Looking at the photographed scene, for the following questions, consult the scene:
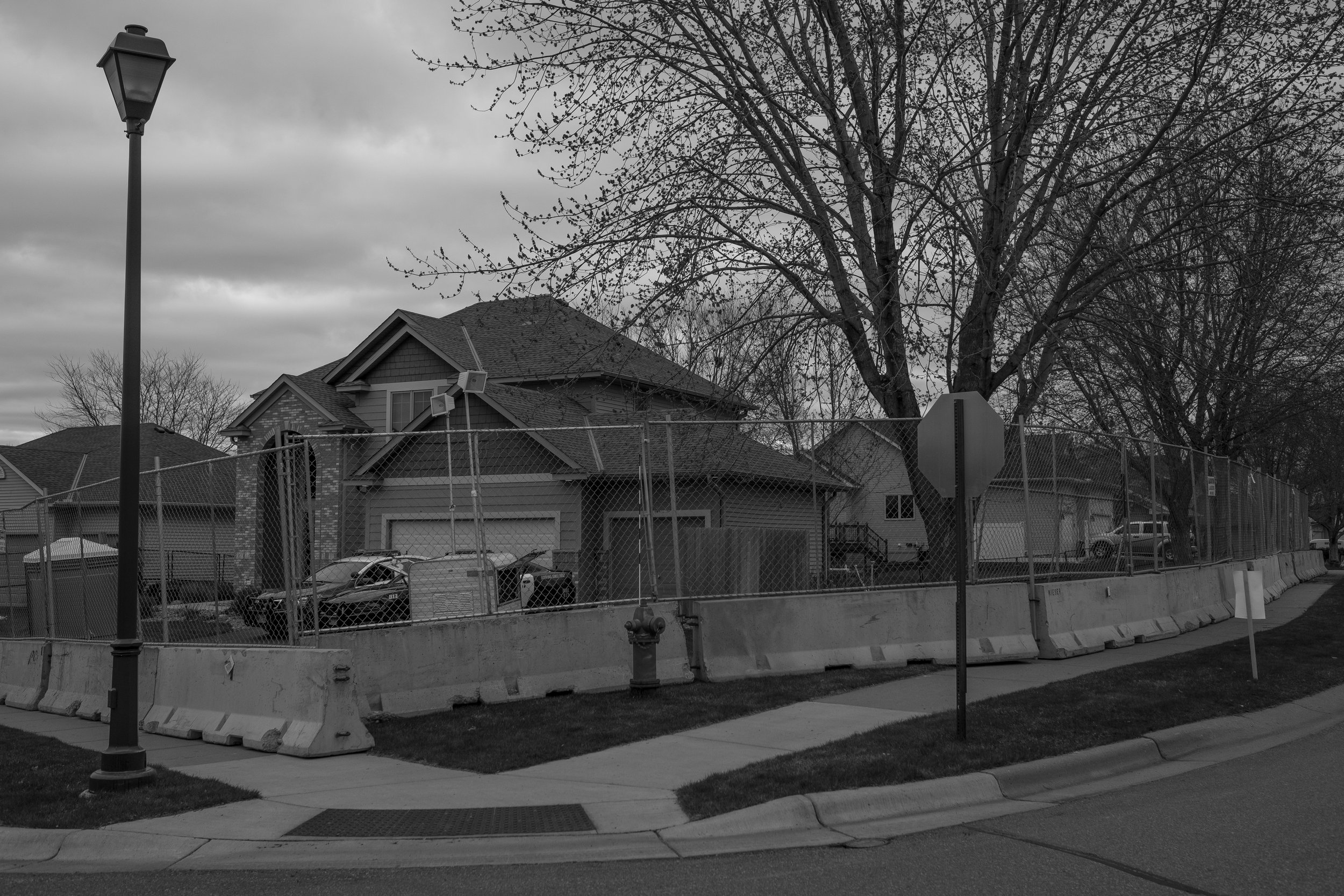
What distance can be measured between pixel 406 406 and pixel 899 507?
18.1 meters

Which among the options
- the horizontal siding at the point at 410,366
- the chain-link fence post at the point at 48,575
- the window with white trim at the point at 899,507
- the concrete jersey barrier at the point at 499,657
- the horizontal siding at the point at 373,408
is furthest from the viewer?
the horizontal siding at the point at 373,408

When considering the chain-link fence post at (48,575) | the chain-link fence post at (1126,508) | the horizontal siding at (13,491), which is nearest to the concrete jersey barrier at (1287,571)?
the chain-link fence post at (1126,508)

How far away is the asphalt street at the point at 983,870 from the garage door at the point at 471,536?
531 centimetres

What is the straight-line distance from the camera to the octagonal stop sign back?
28.9 ft

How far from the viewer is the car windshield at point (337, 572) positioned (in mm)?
11211

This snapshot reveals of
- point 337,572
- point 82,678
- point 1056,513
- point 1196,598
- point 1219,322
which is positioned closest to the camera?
point 337,572

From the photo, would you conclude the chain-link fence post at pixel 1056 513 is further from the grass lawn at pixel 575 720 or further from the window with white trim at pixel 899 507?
the grass lawn at pixel 575 720

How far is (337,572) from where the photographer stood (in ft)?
37.8

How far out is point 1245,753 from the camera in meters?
9.11

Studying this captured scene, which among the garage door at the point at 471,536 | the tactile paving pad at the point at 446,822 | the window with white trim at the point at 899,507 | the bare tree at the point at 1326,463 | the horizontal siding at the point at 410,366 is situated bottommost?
the tactile paving pad at the point at 446,822

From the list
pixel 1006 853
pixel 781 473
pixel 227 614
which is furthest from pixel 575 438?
pixel 1006 853

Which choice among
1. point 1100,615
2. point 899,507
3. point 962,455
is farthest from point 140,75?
point 1100,615

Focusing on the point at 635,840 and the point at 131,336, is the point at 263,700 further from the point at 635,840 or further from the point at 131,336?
the point at 635,840

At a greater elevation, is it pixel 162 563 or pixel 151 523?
pixel 151 523
